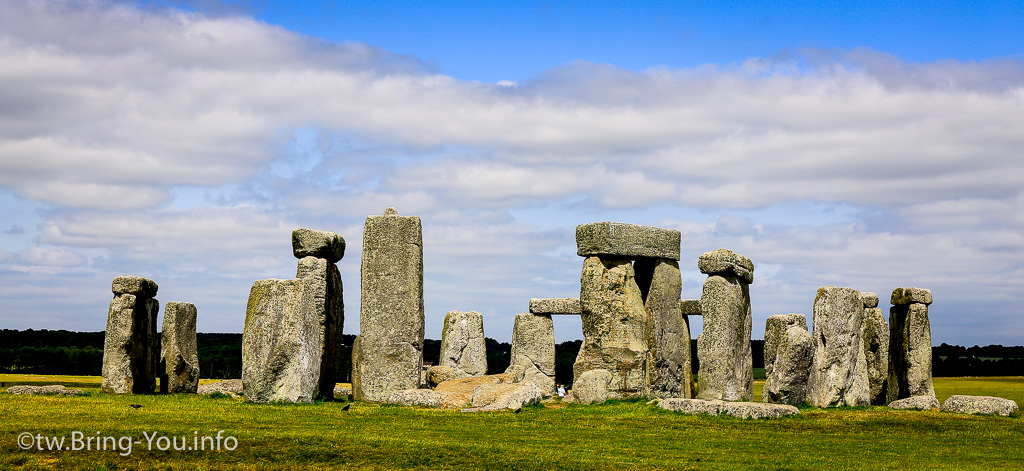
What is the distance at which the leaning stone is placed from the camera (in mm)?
19406

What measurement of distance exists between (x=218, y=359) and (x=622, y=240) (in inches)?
988

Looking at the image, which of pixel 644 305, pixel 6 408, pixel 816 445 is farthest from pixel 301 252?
pixel 816 445

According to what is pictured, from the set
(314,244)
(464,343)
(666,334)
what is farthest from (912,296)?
(314,244)

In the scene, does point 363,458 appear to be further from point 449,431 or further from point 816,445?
point 816,445

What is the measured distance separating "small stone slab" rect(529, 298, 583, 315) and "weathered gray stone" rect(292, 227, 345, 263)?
11.5 m

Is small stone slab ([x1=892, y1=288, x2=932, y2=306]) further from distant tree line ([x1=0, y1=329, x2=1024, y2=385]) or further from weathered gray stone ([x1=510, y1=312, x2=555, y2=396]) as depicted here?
distant tree line ([x1=0, y1=329, x2=1024, y2=385])

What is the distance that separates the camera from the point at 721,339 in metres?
19.8

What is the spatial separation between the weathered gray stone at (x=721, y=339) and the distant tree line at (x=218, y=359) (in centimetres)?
1822

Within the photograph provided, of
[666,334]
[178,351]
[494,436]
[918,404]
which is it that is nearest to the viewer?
[494,436]

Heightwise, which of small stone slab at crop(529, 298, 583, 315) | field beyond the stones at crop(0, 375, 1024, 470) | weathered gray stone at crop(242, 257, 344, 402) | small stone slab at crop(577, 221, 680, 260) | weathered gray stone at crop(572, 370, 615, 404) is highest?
small stone slab at crop(577, 221, 680, 260)

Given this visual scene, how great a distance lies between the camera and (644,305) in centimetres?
2309

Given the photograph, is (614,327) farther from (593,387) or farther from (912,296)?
(912,296)

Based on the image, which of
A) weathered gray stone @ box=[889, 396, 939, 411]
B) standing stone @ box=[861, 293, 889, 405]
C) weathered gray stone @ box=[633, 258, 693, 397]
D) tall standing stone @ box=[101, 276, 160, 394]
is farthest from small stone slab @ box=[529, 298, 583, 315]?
tall standing stone @ box=[101, 276, 160, 394]

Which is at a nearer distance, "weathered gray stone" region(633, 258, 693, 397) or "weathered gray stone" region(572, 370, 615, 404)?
"weathered gray stone" region(572, 370, 615, 404)
